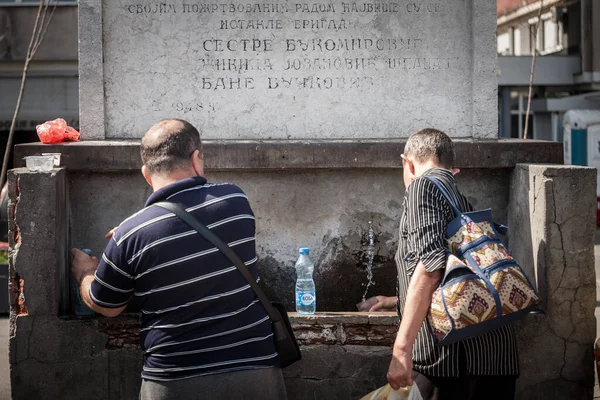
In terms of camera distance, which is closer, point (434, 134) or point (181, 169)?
point (181, 169)

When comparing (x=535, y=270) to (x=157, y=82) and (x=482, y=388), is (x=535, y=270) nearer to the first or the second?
(x=482, y=388)

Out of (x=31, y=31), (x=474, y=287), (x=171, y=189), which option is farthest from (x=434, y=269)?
(x=31, y=31)

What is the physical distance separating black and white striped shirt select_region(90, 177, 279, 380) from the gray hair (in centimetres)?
112

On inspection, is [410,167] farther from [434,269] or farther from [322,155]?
[322,155]

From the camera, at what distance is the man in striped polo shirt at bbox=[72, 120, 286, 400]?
3799 millimetres

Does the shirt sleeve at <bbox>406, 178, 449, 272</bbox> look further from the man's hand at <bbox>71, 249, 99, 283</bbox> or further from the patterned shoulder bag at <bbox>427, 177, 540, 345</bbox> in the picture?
the man's hand at <bbox>71, 249, 99, 283</bbox>

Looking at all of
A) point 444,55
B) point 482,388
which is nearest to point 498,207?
point 444,55

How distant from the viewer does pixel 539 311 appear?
19.3 ft

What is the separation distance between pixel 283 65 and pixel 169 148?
2.85 metres

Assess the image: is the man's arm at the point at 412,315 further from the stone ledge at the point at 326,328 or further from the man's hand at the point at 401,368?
the stone ledge at the point at 326,328

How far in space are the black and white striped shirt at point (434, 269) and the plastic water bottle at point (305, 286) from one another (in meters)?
1.64

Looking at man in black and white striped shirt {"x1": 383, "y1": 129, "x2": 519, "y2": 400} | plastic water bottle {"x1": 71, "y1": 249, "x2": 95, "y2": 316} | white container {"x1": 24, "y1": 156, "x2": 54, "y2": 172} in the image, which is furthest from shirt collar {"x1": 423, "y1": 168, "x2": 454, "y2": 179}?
white container {"x1": 24, "y1": 156, "x2": 54, "y2": 172}

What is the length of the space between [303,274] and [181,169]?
7.94 ft

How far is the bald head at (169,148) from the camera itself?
3967 mm
